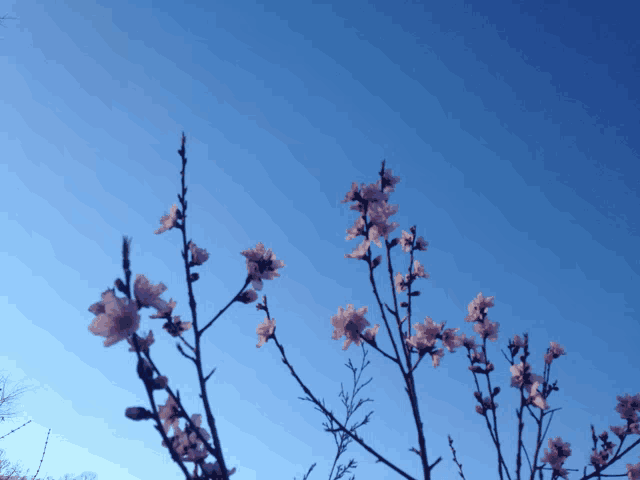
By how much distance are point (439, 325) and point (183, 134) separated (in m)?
2.10

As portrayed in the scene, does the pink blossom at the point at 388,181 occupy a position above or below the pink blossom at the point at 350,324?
above

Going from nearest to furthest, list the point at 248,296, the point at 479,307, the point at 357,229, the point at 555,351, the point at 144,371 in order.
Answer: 1. the point at 144,371
2. the point at 248,296
3. the point at 357,229
4. the point at 479,307
5. the point at 555,351

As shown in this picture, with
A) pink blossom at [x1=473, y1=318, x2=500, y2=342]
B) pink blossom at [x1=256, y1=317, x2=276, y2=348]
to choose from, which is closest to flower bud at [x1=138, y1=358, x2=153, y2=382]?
pink blossom at [x1=256, y1=317, x2=276, y2=348]

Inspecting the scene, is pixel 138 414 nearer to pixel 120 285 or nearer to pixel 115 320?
pixel 115 320

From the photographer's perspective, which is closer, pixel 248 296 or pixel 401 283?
pixel 248 296

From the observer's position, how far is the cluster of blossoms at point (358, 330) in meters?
1.44

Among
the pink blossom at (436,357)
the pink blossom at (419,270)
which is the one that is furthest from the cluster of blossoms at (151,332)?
the pink blossom at (419,270)

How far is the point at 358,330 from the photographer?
2600mm

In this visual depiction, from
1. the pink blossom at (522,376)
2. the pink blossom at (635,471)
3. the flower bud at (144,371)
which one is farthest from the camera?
the pink blossom at (635,471)

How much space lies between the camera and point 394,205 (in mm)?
2771

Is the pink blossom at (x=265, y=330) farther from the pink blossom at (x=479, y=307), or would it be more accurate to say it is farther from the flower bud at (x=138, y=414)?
the pink blossom at (x=479, y=307)

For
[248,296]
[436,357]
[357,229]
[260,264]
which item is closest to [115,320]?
[248,296]

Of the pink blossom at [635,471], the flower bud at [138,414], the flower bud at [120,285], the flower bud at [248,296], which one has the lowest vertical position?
the flower bud at [138,414]

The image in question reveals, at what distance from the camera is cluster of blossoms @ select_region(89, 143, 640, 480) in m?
1.44
